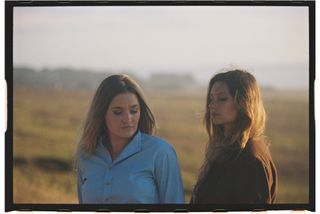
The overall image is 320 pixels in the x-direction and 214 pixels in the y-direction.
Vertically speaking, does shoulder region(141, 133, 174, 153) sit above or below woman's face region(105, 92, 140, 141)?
below

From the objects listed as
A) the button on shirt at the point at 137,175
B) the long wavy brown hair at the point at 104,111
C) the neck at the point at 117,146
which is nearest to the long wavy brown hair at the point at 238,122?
the button on shirt at the point at 137,175

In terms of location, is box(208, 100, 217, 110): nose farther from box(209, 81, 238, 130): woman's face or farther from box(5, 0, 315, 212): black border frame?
box(5, 0, 315, 212): black border frame

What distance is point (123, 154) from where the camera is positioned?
2.54 m

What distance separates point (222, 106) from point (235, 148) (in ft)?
0.79

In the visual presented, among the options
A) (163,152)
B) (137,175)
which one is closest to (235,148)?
(163,152)

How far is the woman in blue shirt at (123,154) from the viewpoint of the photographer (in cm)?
252

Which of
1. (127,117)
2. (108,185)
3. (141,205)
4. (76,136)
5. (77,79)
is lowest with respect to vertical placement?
(141,205)

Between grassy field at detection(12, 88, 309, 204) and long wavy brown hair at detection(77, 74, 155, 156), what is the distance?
4 centimetres

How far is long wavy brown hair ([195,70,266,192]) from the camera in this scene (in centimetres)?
254

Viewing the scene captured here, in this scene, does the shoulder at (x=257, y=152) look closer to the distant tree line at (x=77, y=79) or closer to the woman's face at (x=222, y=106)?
the woman's face at (x=222, y=106)

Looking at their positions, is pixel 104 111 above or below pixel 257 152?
above

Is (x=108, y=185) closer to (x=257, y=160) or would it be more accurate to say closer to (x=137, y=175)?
(x=137, y=175)

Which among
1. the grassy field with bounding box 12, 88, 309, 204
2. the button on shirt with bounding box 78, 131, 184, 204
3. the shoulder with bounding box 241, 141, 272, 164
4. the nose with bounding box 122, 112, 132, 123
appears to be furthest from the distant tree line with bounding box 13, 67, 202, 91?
the shoulder with bounding box 241, 141, 272, 164
